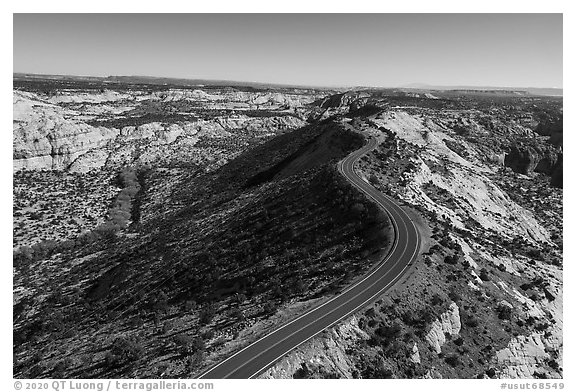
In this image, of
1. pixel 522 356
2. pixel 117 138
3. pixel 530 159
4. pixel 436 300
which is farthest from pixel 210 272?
pixel 530 159

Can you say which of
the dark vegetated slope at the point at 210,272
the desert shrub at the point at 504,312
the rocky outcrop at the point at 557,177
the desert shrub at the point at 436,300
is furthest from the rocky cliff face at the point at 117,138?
the rocky outcrop at the point at 557,177

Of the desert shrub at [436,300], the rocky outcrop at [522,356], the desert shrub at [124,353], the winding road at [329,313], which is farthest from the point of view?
→ the desert shrub at [436,300]

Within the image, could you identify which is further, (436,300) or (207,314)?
(207,314)

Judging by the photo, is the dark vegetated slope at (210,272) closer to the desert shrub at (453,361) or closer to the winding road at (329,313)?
the winding road at (329,313)

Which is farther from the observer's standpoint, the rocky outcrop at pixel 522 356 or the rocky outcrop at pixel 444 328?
the rocky outcrop at pixel 522 356

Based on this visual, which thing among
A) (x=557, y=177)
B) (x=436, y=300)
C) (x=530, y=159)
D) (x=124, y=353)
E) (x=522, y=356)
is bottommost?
(x=522, y=356)

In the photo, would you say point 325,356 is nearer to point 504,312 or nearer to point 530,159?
point 504,312

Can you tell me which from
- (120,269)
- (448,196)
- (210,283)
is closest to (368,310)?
(210,283)

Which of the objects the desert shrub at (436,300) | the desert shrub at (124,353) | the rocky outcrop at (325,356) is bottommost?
the desert shrub at (124,353)
